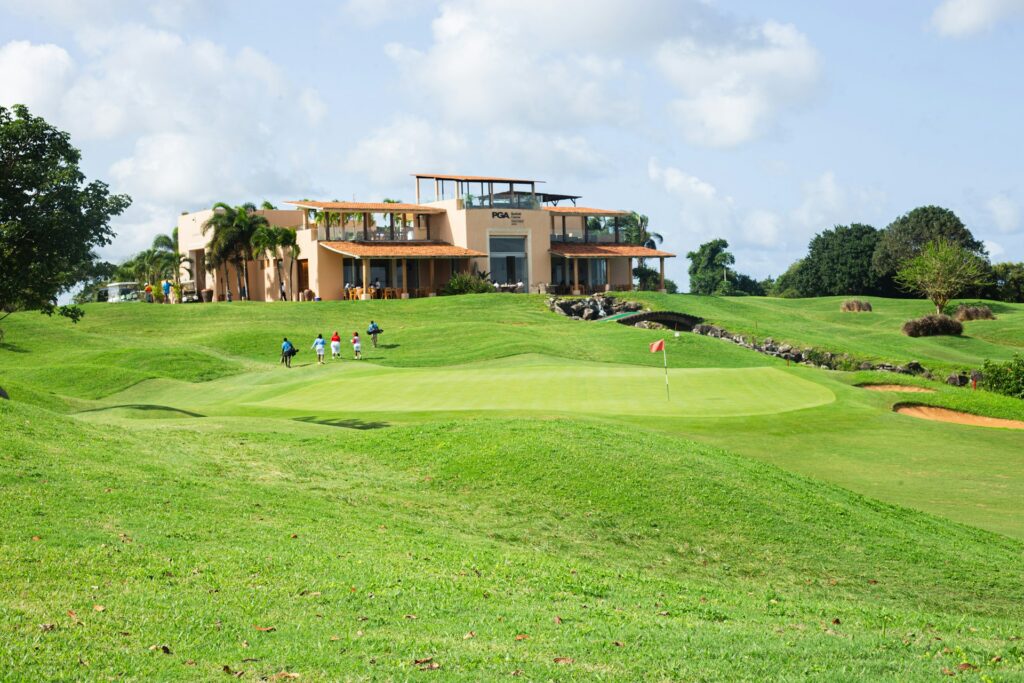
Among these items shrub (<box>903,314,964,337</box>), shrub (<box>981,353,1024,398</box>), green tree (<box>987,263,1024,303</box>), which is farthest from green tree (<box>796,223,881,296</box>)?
shrub (<box>981,353,1024,398</box>)

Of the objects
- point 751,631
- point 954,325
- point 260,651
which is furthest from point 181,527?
point 954,325

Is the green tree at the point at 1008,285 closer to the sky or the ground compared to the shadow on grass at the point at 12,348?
closer to the sky

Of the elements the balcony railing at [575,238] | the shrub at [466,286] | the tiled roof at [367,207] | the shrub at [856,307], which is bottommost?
the shrub at [856,307]

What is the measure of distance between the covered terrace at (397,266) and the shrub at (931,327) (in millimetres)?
30065

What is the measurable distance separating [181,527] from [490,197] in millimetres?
69758

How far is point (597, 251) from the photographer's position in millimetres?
84438

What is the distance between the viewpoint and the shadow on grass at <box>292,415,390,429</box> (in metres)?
26.4

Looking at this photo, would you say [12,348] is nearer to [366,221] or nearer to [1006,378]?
[366,221]

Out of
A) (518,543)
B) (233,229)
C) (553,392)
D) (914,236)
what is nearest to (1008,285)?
(914,236)

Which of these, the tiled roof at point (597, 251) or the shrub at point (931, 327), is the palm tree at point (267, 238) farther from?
the shrub at point (931, 327)

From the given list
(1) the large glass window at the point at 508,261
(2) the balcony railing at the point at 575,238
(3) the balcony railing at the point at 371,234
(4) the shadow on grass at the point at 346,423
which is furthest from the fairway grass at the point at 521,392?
(2) the balcony railing at the point at 575,238

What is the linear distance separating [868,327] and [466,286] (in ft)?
102

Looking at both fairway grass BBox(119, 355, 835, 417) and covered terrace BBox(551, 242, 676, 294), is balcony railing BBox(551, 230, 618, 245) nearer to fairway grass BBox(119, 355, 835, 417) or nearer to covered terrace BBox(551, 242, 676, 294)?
covered terrace BBox(551, 242, 676, 294)

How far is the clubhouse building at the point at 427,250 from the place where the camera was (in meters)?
76.1
